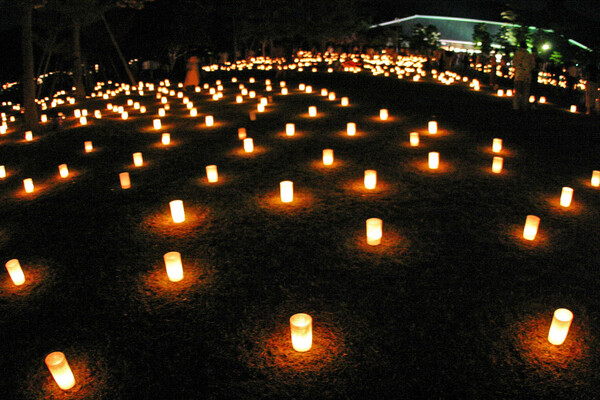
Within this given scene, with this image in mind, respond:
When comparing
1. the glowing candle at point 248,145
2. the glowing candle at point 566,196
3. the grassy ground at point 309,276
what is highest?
the glowing candle at point 248,145

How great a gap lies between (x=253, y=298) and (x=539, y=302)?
2.67m

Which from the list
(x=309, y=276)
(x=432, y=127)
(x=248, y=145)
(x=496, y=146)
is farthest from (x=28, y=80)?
(x=496, y=146)

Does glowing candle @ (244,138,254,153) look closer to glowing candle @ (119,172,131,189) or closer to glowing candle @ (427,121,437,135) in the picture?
glowing candle @ (119,172,131,189)

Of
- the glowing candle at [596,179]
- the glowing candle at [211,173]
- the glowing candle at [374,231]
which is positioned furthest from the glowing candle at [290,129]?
the glowing candle at [596,179]

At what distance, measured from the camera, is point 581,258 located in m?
4.34

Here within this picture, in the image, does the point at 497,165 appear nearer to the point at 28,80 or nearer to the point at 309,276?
the point at 309,276

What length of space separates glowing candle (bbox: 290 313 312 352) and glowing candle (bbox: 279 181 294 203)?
276 centimetres

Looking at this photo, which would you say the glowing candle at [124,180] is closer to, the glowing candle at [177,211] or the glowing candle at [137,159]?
the glowing candle at [137,159]

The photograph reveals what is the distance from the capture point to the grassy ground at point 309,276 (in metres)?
3.09

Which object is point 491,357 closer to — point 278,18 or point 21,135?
point 21,135

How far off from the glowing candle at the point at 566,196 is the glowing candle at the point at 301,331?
428 cm

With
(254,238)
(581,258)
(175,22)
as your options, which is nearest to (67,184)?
(254,238)

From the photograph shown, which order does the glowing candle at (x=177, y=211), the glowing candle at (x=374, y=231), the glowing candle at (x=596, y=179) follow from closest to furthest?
1. the glowing candle at (x=374, y=231)
2. the glowing candle at (x=177, y=211)
3. the glowing candle at (x=596, y=179)

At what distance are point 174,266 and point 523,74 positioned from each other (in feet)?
34.3
